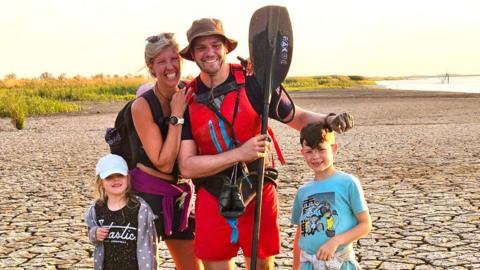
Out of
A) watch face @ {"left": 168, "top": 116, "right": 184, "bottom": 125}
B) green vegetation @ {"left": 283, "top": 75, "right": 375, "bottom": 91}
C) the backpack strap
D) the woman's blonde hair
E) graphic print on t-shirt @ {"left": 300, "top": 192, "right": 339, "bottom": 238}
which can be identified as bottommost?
graphic print on t-shirt @ {"left": 300, "top": 192, "right": 339, "bottom": 238}

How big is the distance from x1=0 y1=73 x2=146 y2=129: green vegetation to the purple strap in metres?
20.4

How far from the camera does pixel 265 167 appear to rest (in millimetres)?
3801

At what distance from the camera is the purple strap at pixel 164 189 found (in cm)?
397

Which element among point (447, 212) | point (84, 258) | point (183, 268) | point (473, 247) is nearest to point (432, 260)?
point (473, 247)

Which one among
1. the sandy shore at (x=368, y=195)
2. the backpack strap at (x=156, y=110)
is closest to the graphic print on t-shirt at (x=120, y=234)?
the backpack strap at (x=156, y=110)

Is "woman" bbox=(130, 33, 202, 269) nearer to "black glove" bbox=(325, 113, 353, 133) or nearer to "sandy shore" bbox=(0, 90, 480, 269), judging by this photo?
"black glove" bbox=(325, 113, 353, 133)

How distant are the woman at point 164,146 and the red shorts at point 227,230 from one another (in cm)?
26

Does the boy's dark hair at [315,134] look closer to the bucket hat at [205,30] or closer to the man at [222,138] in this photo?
the man at [222,138]

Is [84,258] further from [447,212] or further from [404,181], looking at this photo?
[404,181]

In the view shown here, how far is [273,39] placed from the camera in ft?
12.4

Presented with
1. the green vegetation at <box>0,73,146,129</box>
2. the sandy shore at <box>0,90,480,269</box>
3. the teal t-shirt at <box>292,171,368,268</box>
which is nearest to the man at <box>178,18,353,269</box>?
the teal t-shirt at <box>292,171,368,268</box>

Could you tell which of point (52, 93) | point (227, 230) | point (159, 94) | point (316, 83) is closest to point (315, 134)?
point (227, 230)

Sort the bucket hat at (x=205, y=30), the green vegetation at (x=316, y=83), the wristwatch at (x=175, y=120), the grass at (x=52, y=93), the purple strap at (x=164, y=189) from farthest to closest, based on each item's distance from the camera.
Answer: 1. the green vegetation at (x=316, y=83)
2. the grass at (x=52, y=93)
3. the purple strap at (x=164, y=189)
4. the wristwatch at (x=175, y=120)
5. the bucket hat at (x=205, y=30)

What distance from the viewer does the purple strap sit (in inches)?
156
